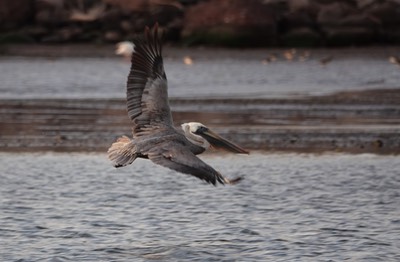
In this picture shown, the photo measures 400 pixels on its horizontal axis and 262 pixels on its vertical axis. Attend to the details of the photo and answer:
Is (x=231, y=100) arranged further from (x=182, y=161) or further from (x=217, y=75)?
(x=182, y=161)

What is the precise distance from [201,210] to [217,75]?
16.5 m

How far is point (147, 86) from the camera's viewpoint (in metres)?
9.68

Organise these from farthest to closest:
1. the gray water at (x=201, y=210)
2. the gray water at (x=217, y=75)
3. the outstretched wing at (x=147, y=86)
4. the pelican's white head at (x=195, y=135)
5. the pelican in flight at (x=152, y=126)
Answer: the gray water at (x=217, y=75) → the outstretched wing at (x=147, y=86) → the pelican's white head at (x=195, y=135) → the pelican in flight at (x=152, y=126) → the gray water at (x=201, y=210)

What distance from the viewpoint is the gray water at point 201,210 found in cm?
880

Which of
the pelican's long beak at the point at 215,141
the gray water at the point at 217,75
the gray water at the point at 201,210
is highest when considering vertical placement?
the gray water at the point at 217,75

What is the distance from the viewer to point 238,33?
35.3 m

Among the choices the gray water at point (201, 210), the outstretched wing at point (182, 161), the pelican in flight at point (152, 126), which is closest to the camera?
the outstretched wing at point (182, 161)

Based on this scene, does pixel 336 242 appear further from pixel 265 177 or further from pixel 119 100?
pixel 119 100

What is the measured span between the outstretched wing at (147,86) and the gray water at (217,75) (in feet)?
37.1

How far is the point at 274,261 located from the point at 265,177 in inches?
157

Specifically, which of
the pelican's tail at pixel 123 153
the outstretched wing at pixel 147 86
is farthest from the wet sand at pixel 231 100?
the pelican's tail at pixel 123 153

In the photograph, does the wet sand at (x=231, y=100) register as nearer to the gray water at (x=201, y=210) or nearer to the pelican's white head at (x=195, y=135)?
the gray water at (x=201, y=210)

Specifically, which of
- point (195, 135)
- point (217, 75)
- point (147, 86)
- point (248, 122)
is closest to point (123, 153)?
point (195, 135)

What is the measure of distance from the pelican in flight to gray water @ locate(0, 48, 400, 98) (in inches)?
446
